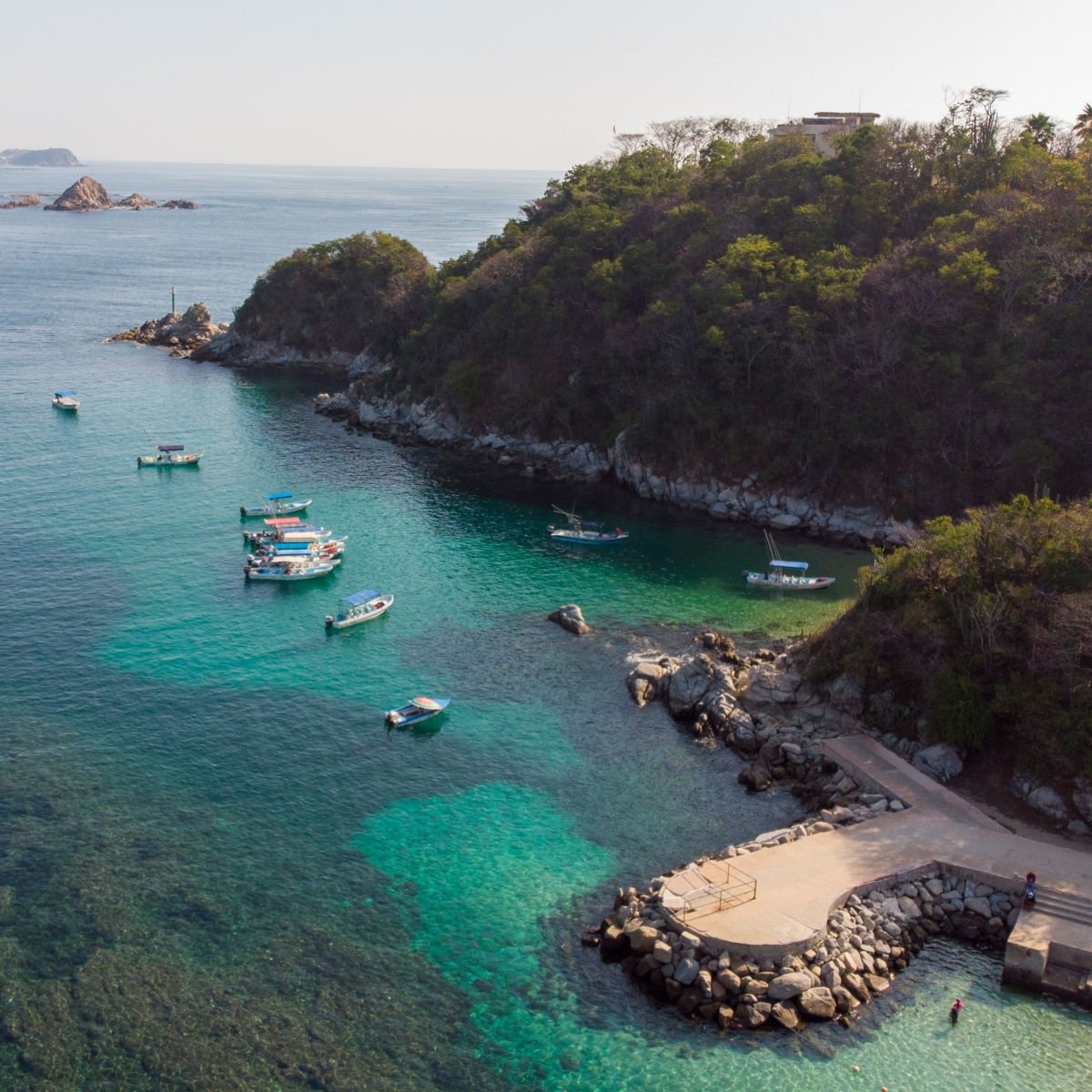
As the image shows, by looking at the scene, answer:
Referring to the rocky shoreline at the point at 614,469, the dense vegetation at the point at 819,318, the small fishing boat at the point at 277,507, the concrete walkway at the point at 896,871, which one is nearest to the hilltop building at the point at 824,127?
the dense vegetation at the point at 819,318

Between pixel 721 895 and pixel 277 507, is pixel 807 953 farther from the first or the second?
pixel 277 507

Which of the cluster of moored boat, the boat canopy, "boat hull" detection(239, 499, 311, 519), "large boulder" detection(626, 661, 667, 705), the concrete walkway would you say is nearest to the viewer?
the concrete walkway

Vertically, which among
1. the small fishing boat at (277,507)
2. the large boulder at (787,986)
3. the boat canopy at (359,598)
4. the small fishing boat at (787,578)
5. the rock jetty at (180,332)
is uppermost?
the rock jetty at (180,332)

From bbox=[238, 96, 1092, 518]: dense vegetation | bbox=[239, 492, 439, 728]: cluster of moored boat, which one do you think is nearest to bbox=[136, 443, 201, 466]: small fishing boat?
bbox=[239, 492, 439, 728]: cluster of moored boat

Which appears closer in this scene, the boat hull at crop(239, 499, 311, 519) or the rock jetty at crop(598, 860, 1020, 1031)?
the rock jetty at crop(598, 860, 1020, 1031)

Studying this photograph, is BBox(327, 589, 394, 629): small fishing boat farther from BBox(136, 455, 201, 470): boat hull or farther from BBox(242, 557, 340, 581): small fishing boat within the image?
BBox(136, 455, 201, 470): boat hull

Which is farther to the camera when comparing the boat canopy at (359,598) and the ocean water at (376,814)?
the boat canopy at (359,598)

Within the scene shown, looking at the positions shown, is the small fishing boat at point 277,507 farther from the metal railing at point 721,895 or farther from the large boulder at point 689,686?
the metal railing at point 721,895

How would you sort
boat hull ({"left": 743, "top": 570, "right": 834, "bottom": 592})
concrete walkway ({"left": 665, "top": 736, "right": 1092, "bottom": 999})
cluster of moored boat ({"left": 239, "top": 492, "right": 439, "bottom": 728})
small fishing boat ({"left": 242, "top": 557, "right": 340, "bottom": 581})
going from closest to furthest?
concrete walkway ({"left": 665, "top": 736, "right": 1092, "bottom": 999}) → cluster of moored boat ({"left": 239, "top": 492, "right": 439, "bottom": 728}) → boat hull ({"left": 743, "top": 570, "right": 834, "bottom": 592}) → small fishing boat ({"left": 242, "top": 557, "right": 340, "bottom": 581})
